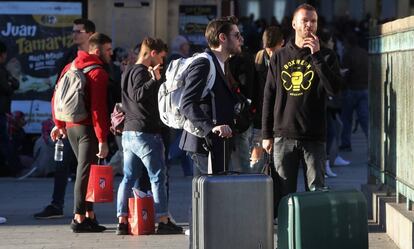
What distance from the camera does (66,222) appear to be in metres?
10.5

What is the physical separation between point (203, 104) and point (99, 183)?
1880mm

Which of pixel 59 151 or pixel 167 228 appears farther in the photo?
pixel 59 151

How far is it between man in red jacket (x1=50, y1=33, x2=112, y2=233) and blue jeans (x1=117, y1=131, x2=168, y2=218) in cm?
25

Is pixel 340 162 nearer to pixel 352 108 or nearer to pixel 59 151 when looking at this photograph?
pixel 352 108

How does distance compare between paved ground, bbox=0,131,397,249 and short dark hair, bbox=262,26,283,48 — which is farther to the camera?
short dark hair, bbox=262,26,283,48

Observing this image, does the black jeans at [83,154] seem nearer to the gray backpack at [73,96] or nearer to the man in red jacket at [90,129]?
the man in red jacket at [90,129]

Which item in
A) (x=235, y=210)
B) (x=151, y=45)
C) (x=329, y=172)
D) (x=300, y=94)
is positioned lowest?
(x=329, y=172)

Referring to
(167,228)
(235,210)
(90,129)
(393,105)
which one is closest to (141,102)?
(90,129)

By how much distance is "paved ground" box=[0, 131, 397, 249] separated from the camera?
30.2 ft

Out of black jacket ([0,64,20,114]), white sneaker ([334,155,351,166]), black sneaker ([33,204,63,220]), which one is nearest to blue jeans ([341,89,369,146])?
white sneaker ([334,155,351,166])

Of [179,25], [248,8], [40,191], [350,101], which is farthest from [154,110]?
[248,8]

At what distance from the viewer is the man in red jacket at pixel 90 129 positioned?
961 cm

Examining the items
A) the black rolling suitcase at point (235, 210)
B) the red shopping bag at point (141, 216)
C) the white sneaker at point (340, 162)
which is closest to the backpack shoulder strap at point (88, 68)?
the red shopping bag at point (141, 216)

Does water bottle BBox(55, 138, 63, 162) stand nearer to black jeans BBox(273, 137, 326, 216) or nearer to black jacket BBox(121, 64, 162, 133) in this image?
black jacket BBox(121, 64, 162, 133)
